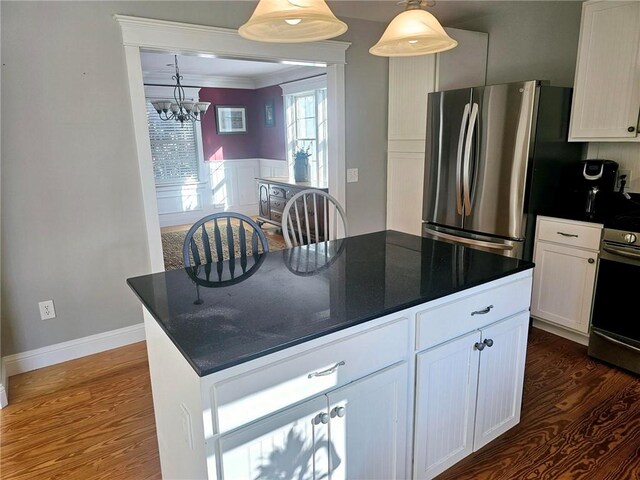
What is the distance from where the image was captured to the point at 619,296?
8.10 feet

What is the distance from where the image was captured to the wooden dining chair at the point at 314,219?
2359mm

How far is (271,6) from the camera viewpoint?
1326 mm

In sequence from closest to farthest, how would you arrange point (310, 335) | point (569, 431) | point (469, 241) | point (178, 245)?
point (310, 335) < point (569, 431) < point (469, 241) < point (178, 245)

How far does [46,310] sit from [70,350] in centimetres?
32

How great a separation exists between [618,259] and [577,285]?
1.19 feet

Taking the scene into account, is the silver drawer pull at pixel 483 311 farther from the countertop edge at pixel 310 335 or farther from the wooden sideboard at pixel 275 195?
the wooden sideboard at pixel 275 195

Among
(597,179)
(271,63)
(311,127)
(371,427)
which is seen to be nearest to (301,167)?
(311,127)

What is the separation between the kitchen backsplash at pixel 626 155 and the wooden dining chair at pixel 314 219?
1.92 m

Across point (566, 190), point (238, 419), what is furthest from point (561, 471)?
point (566, 190)

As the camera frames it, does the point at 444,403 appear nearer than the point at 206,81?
Yes

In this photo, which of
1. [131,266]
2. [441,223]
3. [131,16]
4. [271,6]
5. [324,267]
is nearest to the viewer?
[271,6]

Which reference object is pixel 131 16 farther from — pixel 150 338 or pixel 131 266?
pixel 150 338

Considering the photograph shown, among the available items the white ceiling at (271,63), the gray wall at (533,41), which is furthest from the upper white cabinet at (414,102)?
the white ceiling at (271,63)

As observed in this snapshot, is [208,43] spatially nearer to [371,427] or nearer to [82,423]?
[82,423]
